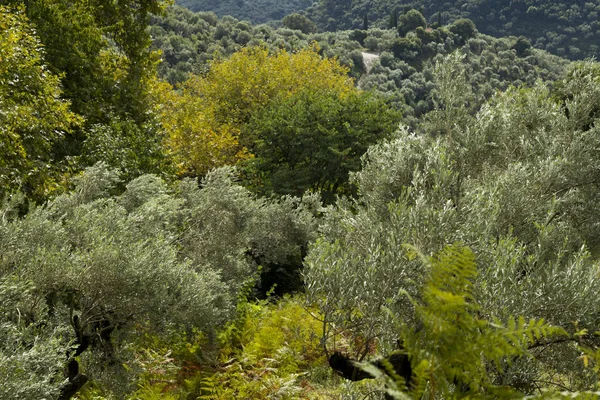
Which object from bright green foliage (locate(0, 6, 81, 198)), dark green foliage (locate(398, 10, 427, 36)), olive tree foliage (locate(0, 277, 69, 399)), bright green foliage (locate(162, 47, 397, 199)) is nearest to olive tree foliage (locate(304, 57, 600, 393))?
olive tree foliage (locate(0, 277, 69, 399))

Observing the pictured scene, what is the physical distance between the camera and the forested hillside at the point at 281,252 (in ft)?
15.3

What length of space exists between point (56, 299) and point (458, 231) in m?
5.79

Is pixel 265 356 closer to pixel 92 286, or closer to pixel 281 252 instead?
pixel 281 252

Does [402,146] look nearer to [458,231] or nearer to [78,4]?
[458,231]

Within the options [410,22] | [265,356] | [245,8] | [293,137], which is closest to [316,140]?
[293,137]

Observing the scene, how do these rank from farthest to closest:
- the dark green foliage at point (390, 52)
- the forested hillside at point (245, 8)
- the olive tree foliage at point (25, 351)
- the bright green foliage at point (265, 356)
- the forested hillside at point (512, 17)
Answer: the forested hillside at point (245, 8) < the forested hillside at point (512, 17) < the dark green foliage at point (390, 52) < the bright green foliage at point (265, 356) < the olive tree foliage at point (25, 351)

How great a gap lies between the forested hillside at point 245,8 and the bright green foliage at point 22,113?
175857 millimetres

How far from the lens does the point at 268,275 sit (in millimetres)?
15453

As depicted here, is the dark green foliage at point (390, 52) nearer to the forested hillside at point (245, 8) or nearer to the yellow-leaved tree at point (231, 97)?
the yellow-leaved tree at point (231, 97)

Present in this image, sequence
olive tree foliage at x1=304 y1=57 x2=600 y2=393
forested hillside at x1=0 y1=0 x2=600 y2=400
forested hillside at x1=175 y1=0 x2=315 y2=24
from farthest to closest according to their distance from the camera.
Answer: forested hillside at x1=175 y1=0 x2=315 y2=24, olive tree foliage at x1=304 y1=57 x2=600 y2=393, forested hillside at x1=0 y1=0 x2=600 y2=400

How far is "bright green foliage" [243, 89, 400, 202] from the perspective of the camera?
20469 mm

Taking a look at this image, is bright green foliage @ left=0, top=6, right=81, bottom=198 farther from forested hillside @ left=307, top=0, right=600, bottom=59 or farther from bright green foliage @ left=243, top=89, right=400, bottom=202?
forested hillside @ left=307, top=0, right=600, bottom=59

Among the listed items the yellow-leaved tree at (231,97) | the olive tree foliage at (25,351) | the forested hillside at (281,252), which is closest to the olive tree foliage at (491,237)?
the forested hillside at (281,252)

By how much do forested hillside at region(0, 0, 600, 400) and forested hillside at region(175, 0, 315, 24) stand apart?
173782 mm
